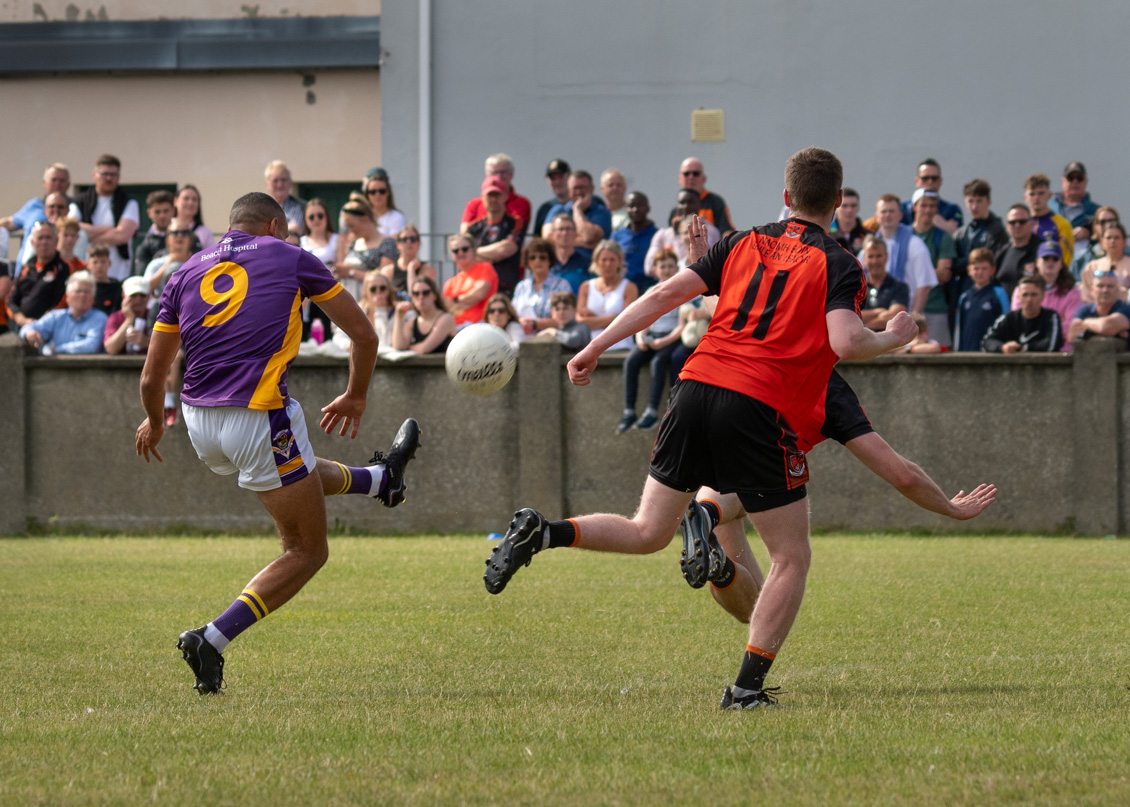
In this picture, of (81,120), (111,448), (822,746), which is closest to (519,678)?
(822,746)

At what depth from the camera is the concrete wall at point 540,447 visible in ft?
45.9

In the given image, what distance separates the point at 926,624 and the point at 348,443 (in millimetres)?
8068

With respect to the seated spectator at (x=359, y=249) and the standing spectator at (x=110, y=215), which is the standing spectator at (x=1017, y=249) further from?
the standing spectator at (x=110, y=215)

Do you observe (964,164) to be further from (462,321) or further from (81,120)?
(81,120)

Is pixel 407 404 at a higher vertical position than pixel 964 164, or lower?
lower

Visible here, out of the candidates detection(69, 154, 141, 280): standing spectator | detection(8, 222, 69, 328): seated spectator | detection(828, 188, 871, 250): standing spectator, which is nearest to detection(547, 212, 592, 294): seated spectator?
detection(828, 188, 871, 250): standing spectator

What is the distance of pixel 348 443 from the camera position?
14.8m

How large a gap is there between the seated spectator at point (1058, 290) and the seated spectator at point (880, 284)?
119 centimetres

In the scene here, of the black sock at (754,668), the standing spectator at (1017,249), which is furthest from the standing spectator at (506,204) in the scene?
the black sock at (754,668)

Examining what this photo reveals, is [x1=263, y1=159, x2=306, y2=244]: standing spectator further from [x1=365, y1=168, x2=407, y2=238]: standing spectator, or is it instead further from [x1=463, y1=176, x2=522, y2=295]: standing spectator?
[x1=463, y1=176, x2=522, y2=295]: standing spectator

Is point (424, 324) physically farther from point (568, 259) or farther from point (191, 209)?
point (191, 209)

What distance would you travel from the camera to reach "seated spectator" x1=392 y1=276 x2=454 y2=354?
1448 cm

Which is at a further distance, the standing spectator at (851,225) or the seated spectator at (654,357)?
the standing spectator at (851,225)

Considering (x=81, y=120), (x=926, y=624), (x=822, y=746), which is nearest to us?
(x=822, y=746)
